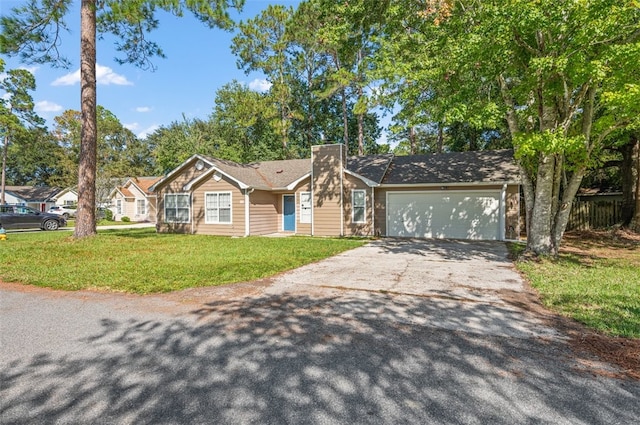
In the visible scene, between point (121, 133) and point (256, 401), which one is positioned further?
point (121, 133)

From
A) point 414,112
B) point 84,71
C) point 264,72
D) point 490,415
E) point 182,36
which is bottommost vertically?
point 490,415

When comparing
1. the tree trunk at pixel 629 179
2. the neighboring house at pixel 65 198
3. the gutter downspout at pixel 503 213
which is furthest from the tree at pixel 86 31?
the neighboring house at pixel 65 198

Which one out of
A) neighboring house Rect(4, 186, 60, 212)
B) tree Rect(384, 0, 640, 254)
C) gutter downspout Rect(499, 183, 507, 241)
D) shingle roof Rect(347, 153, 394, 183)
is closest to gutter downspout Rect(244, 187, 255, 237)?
shingle roof Rect(347, 153, 394, 183)

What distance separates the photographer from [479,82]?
878cm

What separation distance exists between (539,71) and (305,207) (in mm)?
11243

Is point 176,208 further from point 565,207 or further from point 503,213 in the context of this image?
point 565,207

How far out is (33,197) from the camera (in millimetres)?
39812

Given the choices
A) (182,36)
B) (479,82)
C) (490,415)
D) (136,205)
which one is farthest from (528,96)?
(136,205)

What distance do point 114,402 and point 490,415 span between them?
276cm

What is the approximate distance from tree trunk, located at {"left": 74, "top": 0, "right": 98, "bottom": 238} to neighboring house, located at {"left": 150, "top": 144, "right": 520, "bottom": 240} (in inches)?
213

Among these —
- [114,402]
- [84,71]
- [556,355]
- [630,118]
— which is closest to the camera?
[114,402]

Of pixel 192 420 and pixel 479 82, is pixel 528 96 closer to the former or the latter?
pixel 479 82

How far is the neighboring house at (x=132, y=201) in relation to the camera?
3148cm

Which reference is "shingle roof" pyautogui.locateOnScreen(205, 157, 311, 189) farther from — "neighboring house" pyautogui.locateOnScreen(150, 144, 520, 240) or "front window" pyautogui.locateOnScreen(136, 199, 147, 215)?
"front window" pyautogui.locateOnScreen(136, 199, 147, 215)
